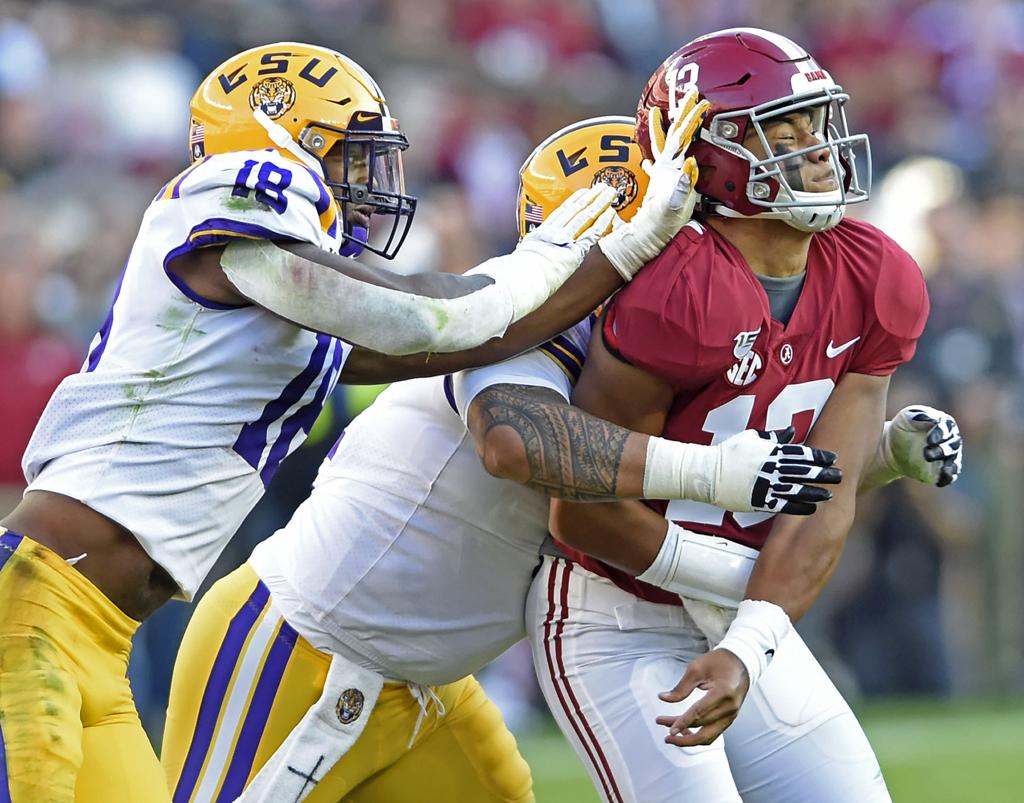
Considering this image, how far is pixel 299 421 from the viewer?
340 centimetres

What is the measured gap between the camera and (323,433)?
22.1 feet

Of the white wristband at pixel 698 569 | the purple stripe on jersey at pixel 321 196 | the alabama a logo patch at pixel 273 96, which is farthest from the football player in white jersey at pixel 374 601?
the alabama a logo patch at pixel 273 96

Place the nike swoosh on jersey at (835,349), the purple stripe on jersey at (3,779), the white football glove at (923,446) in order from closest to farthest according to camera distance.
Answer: the purple stripe on jersey at (3,779), the nike swoosh on jersey at (835,349), the white football glove at (923,446)

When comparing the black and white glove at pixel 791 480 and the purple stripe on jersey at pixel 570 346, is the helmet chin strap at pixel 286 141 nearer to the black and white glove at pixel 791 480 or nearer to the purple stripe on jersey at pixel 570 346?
the purple stripe on jersey at pixel 570 346

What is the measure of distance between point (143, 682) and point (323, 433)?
1.19 metres

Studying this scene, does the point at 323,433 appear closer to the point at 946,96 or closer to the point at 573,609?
the point at 573,609

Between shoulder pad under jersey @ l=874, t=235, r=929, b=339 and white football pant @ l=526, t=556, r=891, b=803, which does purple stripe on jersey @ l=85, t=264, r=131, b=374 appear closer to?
white football pant @ l=526, t=556, r=891, b=803

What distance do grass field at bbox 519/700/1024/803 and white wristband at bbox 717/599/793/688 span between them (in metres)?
3.03

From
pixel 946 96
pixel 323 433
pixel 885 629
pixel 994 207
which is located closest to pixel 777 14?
pixel 946 96

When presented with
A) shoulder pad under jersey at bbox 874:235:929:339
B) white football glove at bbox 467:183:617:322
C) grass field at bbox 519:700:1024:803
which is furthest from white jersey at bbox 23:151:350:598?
grass field at bbox 519:700:1024:803

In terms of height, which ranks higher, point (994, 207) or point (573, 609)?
point (994, 207)

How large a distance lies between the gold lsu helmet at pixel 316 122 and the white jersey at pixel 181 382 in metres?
0.33

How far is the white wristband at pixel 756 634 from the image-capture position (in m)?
3.18

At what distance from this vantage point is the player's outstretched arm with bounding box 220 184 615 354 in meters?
3.13
